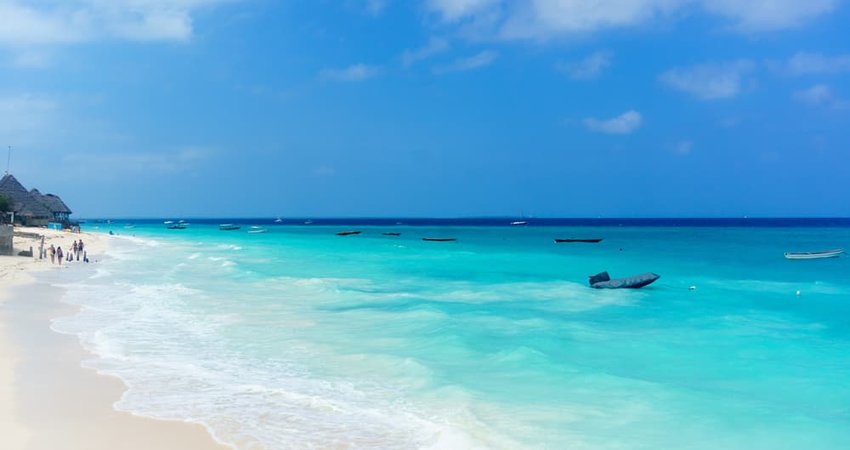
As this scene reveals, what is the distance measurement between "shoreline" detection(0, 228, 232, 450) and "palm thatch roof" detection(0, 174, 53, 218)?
154 ft

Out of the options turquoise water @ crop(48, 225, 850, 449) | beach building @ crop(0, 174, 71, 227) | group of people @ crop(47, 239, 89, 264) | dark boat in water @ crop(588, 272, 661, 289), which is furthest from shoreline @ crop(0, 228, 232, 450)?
beach building @ crop(0, 174, 71, 227)

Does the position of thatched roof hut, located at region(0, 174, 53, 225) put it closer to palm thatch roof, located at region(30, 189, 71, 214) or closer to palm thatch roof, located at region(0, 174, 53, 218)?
palm thatch roof, located at region(0, 174, 53, 218)

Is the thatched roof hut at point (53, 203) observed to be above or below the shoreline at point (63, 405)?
above

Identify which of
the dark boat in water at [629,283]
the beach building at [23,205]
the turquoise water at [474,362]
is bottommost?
the turquoise water at [474,362]

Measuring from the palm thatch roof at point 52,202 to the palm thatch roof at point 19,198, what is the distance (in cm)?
678

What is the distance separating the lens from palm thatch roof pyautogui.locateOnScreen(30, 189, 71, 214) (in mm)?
63031

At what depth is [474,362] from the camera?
447 inches

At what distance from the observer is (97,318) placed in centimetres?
1494

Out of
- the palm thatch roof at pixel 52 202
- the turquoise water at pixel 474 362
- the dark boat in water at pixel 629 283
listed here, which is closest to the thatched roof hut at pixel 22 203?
the palm thatch roof at pixel 52 202

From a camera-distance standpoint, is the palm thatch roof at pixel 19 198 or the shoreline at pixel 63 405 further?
the palm thatch roof at pixel 19 198

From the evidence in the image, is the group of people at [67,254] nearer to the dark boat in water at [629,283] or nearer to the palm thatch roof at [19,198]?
the palm thatch roof at [19,198]

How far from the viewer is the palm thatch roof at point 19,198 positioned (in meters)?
52.8

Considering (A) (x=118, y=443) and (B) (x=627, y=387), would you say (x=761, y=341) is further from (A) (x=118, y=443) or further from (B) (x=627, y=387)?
(A) (x=118, y=443)

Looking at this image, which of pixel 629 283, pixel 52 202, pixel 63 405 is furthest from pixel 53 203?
pixel 63 405
